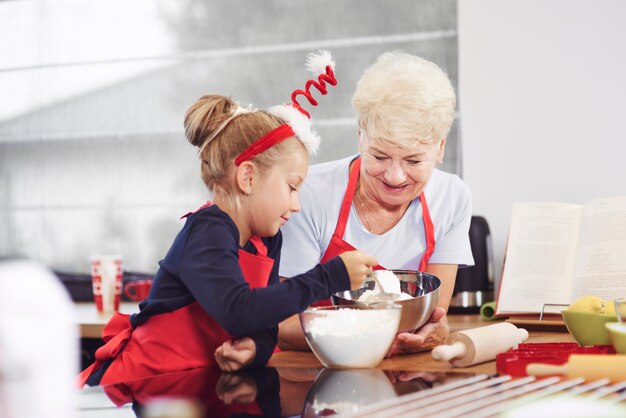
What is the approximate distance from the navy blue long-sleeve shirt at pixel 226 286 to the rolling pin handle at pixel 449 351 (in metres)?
0.17

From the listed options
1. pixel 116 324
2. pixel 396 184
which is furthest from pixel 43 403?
pixel 396 184

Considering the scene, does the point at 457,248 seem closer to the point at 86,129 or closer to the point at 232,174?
the point at 232,174

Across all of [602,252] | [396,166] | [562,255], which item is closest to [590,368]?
[396,166]

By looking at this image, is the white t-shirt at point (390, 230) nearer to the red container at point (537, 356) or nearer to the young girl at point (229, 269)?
the young girl at point (229, 269)

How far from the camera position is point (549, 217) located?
2025 millimetres

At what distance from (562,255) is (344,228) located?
62 centimetres

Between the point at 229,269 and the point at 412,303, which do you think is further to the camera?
the point at 412,303

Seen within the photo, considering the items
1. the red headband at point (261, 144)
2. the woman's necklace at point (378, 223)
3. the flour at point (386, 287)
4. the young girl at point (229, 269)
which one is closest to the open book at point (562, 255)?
the woman's necklace at point (378, 223)

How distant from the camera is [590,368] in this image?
2.88ft

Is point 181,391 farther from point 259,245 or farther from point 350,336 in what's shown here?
point 259,245

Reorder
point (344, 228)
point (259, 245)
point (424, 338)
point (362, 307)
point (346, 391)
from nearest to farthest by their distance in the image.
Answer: point (346, 391), point (362, 307), point (424, 338), point (259, 245), point (344, 228)

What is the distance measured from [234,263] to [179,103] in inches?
72.2

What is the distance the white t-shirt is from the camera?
1.65 meters

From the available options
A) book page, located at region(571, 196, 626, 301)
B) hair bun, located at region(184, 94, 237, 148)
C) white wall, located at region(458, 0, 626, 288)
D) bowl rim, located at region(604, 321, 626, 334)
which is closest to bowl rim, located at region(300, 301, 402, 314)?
bowl rim, located at region(604, 321, 626, 334)
